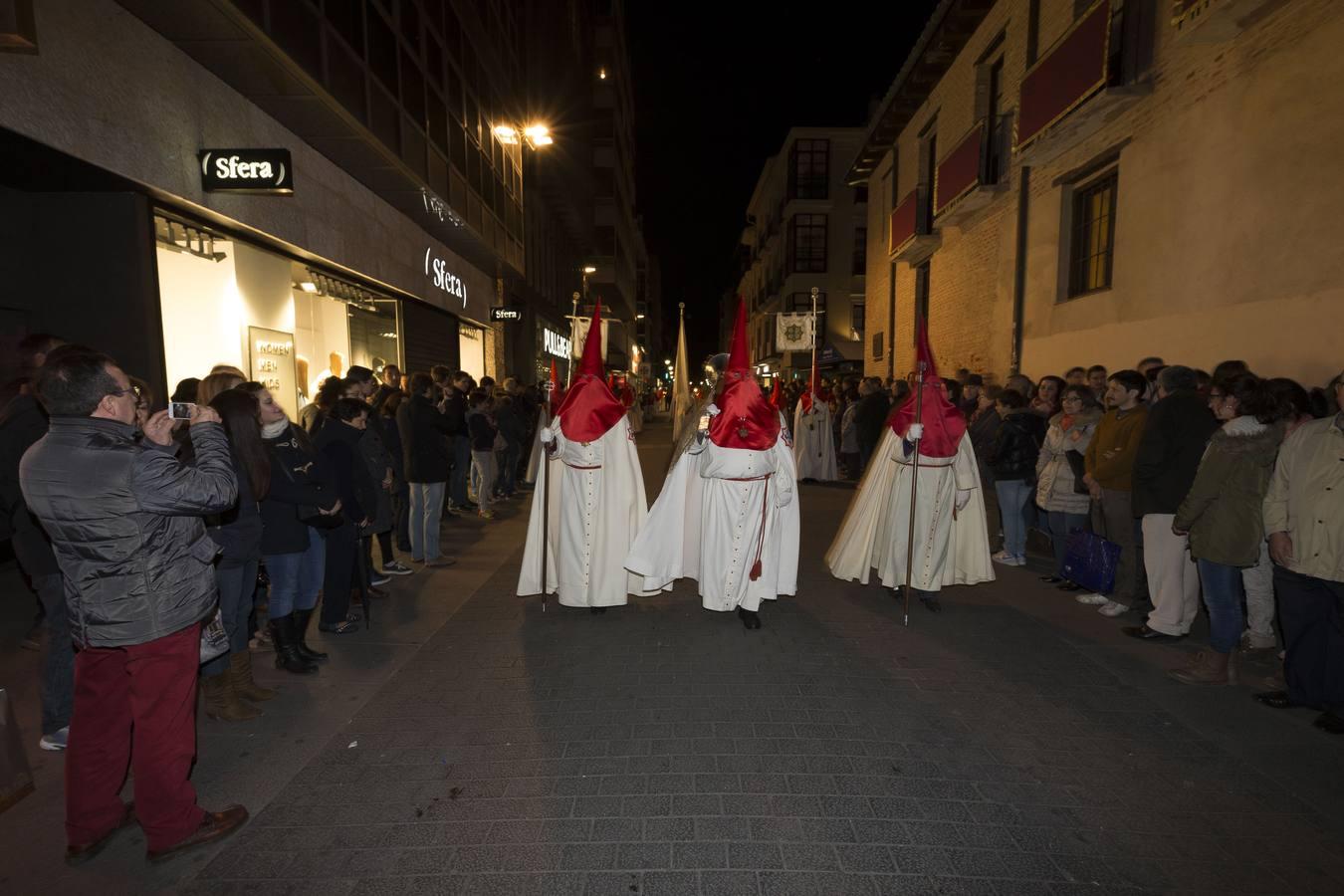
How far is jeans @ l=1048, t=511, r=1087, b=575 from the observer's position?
6.70 metres

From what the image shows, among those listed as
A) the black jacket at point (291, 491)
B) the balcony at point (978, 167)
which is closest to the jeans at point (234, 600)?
the black jacket at point (291, 491)

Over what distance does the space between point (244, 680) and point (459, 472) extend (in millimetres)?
6307

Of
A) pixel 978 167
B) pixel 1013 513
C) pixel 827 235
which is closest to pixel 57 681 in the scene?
pixel 1013 513

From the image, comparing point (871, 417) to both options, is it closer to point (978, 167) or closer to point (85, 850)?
point (978, 167)

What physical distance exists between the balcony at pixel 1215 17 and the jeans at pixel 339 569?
9173 millimetres

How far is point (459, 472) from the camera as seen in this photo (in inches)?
412

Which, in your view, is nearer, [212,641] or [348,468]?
[212,641]

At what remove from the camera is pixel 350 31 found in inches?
381

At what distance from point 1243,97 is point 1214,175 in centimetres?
74

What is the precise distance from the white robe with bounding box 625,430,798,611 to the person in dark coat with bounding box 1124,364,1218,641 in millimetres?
2629

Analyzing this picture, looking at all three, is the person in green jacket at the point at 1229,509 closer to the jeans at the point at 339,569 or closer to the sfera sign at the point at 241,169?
the jeans at the point at 339,569

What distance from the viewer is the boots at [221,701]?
4047 millimetres

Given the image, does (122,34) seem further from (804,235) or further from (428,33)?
(804,235)

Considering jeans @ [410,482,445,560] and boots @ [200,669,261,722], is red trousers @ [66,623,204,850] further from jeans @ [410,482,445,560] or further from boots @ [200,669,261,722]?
jeans @ [410,482,445,560]
